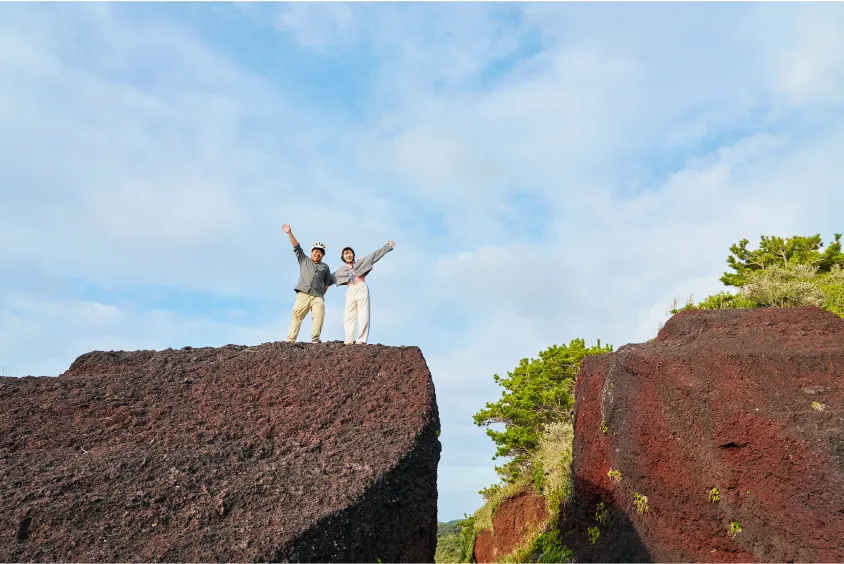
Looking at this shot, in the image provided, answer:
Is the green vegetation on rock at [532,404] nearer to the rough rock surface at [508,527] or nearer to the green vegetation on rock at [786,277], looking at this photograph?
the rough rock surface at [508,527]

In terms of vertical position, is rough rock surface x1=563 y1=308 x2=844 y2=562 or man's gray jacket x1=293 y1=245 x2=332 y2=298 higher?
man's gray jacket x1=293 y1=245 x2=332 y2=298

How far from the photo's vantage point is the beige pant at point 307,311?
12023 mm

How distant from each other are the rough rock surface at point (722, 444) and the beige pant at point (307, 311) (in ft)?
14.3

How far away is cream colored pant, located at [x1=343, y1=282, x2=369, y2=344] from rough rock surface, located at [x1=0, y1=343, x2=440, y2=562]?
1.47m

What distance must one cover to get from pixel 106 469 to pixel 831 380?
8471 millimetres

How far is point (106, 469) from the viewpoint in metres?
7.50

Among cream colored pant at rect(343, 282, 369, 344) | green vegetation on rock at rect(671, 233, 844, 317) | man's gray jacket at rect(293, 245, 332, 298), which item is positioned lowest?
cream colored pant at rect(343, 282, 369, 344)

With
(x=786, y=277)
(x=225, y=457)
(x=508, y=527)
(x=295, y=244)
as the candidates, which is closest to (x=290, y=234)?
(x=295, y=244)

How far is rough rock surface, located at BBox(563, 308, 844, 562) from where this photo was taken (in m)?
8.59

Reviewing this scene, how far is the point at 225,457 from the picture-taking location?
7.80 meters

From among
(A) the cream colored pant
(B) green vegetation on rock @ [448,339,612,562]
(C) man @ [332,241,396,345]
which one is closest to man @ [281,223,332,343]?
(C) man @ [332,241,396,345]

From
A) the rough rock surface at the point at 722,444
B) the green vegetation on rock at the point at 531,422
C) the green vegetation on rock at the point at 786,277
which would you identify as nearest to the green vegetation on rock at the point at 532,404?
the green vegetation on rock at the point at 531,422

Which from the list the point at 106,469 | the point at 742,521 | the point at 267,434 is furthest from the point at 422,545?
the point at 742,521

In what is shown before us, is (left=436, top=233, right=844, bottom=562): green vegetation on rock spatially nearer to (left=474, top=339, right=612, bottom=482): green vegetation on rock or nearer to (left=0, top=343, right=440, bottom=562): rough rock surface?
(left=474, top=339, right=612, bottom=482): green vegetation on rock
